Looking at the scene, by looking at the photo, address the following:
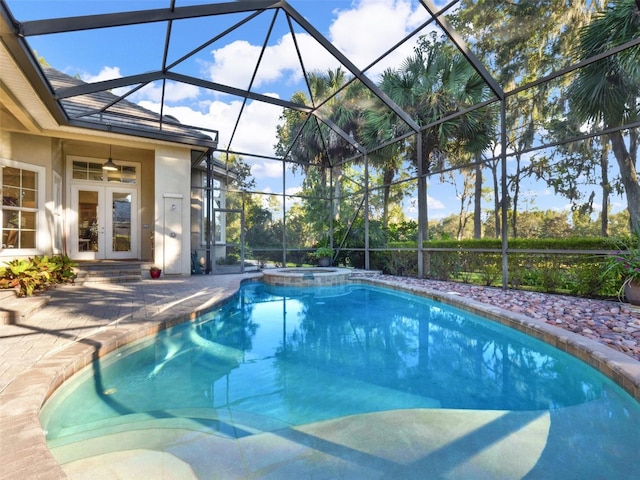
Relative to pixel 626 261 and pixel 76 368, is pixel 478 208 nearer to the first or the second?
pixel 626 261

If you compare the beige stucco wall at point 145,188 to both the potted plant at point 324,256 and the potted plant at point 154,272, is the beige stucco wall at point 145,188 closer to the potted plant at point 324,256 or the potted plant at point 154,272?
the potted plant at point 154,272

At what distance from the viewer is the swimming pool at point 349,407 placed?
180 cm

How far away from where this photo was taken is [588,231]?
6457 mm

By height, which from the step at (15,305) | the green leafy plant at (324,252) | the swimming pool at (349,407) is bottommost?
the swimming pool at (349,407)

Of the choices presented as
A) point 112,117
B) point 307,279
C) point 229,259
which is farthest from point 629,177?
point 112,117

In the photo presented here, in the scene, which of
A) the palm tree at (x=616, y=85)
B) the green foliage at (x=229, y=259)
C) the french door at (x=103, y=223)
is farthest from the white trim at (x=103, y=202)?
the palm tree at (x=616, y=85)

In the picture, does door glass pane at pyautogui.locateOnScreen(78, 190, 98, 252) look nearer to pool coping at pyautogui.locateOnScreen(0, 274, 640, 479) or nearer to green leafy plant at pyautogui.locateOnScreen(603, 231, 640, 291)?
pool coping at pyautogui.locateOnScreen(0, 274, 640, 479)

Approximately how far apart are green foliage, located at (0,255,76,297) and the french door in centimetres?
219

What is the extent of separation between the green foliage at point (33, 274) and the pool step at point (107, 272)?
43 cm

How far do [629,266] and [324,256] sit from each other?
27.5 feet

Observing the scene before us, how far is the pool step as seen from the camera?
7.36 metres

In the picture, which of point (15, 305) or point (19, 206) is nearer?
point (15, 305)

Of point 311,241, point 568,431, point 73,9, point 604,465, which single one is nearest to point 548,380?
point 568,431

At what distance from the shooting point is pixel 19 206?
672cm
